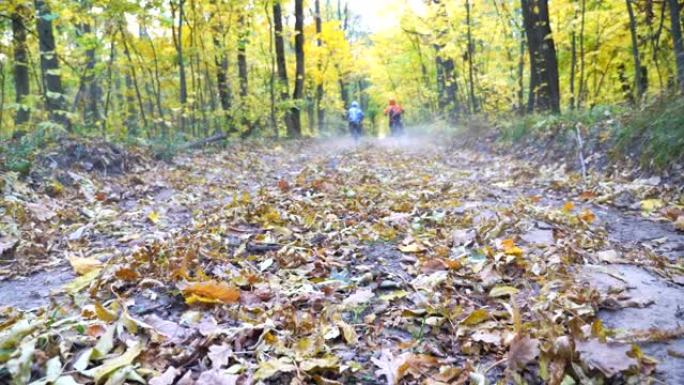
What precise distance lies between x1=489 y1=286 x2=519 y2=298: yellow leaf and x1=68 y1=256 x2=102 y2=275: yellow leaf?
2.34 m

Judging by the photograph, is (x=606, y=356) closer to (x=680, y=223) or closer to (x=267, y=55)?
(x=680, y=223)

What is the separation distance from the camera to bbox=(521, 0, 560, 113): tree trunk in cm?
1029

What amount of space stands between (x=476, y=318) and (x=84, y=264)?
2.38m

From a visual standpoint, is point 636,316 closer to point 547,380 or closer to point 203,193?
point 547,380

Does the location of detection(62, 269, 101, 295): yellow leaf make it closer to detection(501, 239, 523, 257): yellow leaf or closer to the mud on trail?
the mud on trail

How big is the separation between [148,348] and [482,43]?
19.0 metres

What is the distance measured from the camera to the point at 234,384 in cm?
166

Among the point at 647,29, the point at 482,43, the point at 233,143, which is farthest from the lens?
the point at 482,43

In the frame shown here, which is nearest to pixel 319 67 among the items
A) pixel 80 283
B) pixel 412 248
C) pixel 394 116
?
pixel 394 116

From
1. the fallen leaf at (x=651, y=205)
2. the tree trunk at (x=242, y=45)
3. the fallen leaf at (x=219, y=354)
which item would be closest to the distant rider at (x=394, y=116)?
the tree trunk at (x=242, y=45)

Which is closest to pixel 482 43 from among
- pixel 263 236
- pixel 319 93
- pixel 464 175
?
pixel 319 93

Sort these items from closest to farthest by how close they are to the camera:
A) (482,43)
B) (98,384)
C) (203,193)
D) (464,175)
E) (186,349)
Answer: (98,384), (186,349), (203,193), (464,175), (482,43)

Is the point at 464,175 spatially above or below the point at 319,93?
below

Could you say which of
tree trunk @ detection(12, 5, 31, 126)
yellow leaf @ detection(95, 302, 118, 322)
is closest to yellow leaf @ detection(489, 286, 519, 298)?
yellow leaf @ detection(95, 302, 118, 322)
